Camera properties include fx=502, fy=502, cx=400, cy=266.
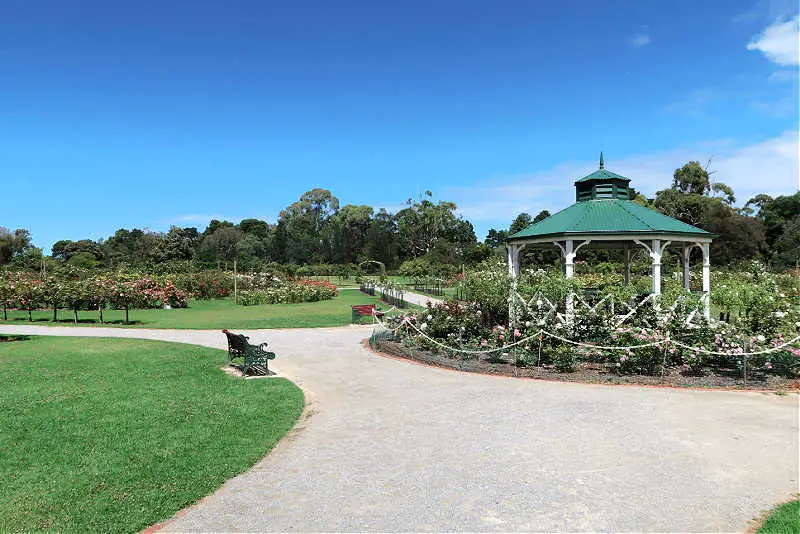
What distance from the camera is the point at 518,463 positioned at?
18.5ft

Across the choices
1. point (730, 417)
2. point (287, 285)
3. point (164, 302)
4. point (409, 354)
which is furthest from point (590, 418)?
point (287, 285)

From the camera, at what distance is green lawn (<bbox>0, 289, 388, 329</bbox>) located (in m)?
19.6

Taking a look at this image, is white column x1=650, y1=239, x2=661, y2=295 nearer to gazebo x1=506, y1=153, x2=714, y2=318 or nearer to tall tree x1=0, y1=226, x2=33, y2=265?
gazebo x1=506, y1=153, x2=714, y2=318

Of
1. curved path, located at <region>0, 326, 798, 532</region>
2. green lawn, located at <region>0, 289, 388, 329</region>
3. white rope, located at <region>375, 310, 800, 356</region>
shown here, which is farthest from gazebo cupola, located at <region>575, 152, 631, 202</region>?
green lawn, located at <region>0, 289, 388, 329</region>

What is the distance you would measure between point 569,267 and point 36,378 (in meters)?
12.3

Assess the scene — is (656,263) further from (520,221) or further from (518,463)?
(520,221)

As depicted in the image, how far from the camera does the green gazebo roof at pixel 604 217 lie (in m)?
13.3

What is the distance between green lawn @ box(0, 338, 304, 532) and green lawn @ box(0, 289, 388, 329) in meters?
7.96

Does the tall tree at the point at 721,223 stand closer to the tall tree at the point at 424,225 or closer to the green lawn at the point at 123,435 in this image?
the tall tree at the point at 424,225

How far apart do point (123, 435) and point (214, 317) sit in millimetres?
17081

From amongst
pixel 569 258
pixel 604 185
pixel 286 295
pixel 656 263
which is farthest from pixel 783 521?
pixel 286 295

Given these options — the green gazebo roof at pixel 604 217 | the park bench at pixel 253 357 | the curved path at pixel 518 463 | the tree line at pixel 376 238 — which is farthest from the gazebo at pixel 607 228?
the tree line at pixel 376 238

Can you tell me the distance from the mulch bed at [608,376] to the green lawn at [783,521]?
4711 mm

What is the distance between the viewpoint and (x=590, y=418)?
7246 millimetres
